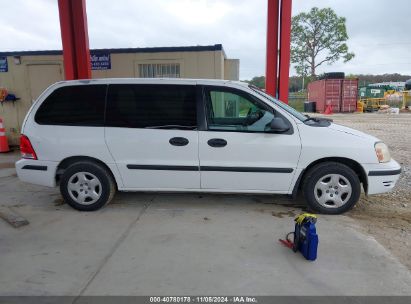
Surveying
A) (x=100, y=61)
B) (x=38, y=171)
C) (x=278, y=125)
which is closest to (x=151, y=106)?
(x=278, y=125)

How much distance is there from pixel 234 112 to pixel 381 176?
211cm

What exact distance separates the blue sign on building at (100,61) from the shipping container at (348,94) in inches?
978

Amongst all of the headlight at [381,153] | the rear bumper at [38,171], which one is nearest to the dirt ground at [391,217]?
the headlight at [381,153]

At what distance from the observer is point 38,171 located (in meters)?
4.68

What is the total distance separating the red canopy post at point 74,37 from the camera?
6.34 m

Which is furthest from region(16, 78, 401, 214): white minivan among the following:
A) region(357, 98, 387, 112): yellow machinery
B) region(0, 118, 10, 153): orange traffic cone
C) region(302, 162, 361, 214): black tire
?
region(357, 98, 387, 112): yellow machinery

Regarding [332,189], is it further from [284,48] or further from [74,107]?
[74,107]

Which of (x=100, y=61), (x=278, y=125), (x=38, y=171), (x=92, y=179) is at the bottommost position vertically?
(x=92, y=179)

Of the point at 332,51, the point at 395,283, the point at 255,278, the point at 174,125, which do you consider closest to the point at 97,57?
the point at 174,125

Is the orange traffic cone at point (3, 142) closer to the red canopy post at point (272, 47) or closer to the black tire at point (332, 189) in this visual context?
the red canopy post at point (272, 47)

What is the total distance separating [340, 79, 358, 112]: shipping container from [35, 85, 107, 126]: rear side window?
28085 mm

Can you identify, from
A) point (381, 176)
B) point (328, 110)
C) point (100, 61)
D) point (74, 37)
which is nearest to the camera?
point (381, 176)

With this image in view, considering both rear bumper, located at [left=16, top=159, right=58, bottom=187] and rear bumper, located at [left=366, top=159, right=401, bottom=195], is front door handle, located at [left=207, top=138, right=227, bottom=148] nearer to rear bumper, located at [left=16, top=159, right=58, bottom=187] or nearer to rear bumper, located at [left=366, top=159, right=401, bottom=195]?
rear bumper, located at [left=366, top=159, right=401, bottom=195]

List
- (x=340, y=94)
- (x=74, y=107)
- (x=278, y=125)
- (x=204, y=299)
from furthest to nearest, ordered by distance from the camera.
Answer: (x=340, y=94)
(x=74, y=107)
(x=278, y=125)
(x=204, y=299)
